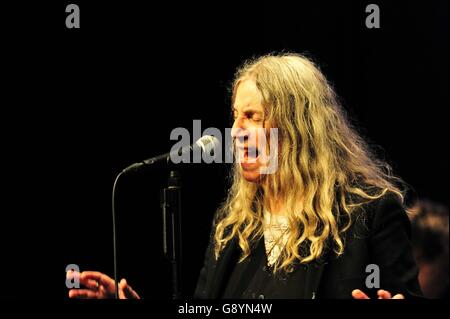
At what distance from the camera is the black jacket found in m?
2.19

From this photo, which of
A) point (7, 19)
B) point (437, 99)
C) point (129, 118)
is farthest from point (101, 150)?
point (437, 99)

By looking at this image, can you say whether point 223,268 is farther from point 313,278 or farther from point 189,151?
point 189,151

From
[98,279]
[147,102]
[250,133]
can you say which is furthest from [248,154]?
[147,102]

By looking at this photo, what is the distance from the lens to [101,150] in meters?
3.49

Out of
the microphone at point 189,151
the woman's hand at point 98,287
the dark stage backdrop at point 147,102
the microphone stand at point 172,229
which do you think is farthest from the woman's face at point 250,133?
the dark stage backdrop at point 147,102

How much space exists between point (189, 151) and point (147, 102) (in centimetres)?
152

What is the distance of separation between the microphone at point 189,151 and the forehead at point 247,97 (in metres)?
0.30

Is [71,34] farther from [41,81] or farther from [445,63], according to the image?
[445,63]

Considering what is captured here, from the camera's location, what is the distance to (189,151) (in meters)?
2.19

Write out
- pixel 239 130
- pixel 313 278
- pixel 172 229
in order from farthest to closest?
pixel 239 130, pixel 313 278, pixel 172 229

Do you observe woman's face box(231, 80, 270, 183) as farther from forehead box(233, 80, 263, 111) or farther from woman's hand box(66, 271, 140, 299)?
woman's hand box(66, 271, 140, 299)

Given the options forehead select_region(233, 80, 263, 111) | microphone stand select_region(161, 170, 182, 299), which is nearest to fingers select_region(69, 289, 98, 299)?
microphone stand select_region(161, 170, 182, 299)

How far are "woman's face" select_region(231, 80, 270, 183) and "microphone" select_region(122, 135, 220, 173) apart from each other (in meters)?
0.20

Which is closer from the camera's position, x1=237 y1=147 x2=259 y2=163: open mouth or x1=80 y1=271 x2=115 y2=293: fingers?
x1=80 y1=271 x2=115 y2=293: fingers
